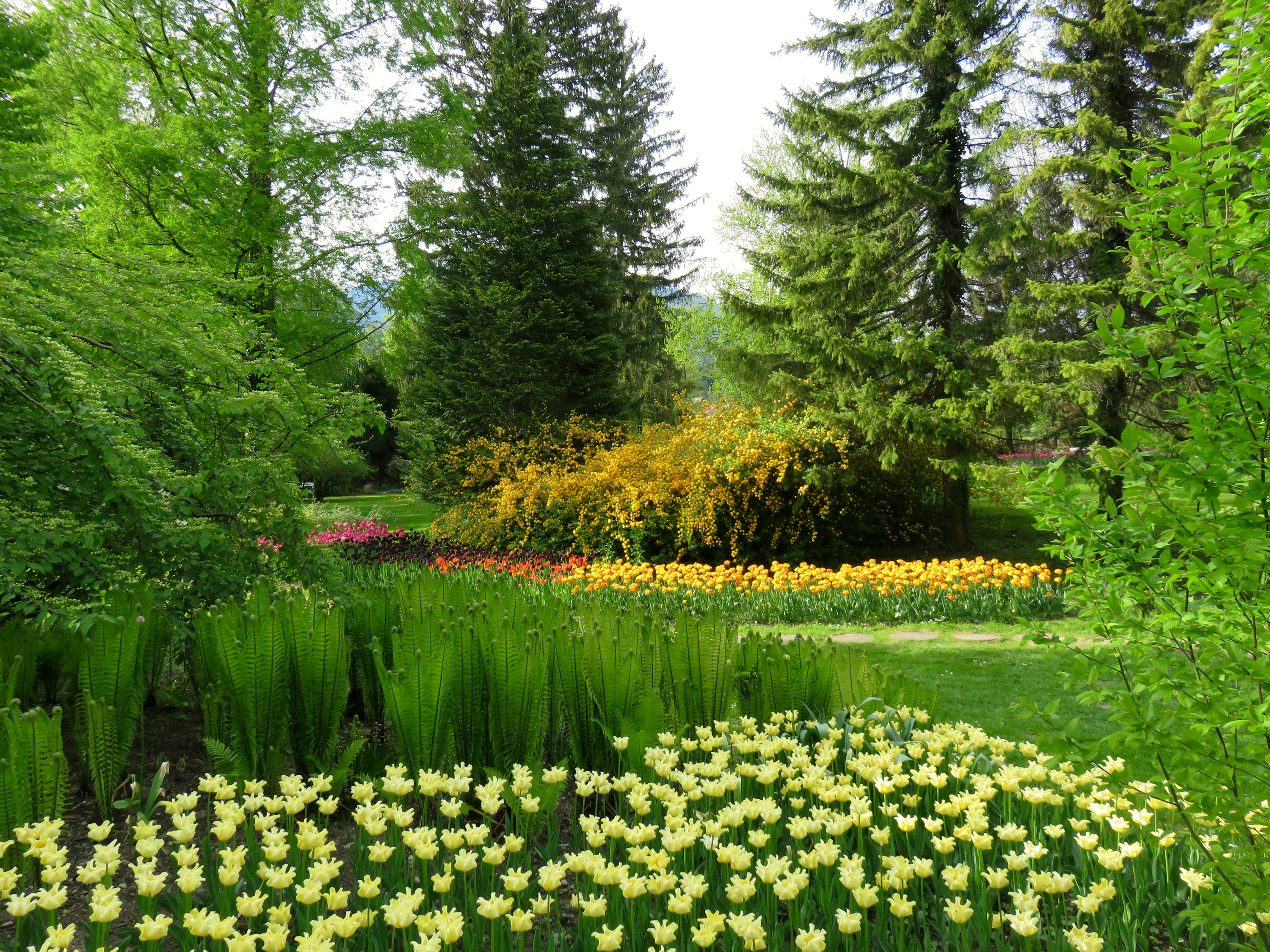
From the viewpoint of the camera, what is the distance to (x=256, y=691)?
85.7 inches

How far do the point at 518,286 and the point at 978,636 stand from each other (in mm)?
11382

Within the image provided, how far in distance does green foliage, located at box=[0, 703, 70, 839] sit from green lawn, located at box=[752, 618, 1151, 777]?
9.81 feet

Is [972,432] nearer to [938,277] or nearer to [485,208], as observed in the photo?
[938,277]

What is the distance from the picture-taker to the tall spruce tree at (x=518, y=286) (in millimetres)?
13617

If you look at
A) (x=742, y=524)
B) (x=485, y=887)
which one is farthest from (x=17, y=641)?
(x=742, y=524)

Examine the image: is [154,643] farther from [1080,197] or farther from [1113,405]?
[1113,405]

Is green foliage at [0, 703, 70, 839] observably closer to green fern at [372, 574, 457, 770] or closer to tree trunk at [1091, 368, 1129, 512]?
green fern at [372, 574, 457, 770]

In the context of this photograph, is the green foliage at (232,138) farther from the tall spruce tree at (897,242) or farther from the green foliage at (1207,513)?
the green foliage at (1207,513)

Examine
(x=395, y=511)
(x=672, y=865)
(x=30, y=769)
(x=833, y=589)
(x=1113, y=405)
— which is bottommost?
(x=833, y=589)

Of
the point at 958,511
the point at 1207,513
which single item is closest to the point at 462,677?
the point at 1207,513

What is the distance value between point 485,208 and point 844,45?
7.72m

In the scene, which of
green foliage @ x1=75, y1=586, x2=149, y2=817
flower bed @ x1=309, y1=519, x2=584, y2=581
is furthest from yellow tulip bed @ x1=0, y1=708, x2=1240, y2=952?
flower bed @ x1=309, y1=519, x2=584, y2=581

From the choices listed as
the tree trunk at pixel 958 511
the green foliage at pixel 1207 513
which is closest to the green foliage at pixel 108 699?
the green foliage at pixel 1207 513

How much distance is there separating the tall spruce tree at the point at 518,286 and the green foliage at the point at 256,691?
11.3 metres
